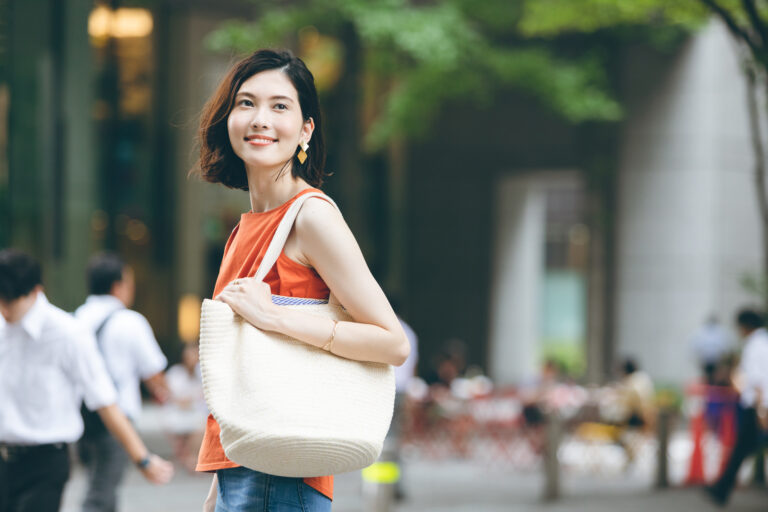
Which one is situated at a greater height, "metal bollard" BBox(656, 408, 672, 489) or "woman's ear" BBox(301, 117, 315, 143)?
"woman's ear" BBox(301, 117, 315, 143)

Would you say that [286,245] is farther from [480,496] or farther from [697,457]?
[697,457]

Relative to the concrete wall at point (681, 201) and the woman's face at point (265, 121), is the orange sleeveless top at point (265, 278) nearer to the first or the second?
the woman's face at point (265, 121)

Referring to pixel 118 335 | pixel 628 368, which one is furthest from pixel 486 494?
pixel 118 335

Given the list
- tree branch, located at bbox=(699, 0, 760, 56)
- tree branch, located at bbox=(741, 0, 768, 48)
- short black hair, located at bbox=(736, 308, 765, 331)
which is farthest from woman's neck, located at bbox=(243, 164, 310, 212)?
short black hair, located at bbox=(736, 308, 765, 331)

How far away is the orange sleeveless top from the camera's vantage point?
2.51 meters

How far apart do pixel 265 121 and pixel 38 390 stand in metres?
2.36

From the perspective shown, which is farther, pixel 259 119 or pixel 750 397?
pixel 750 397

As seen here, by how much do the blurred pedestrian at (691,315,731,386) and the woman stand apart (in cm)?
1865

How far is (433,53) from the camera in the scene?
16641 mm

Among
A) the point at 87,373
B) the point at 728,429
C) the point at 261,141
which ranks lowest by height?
the point at 728,429

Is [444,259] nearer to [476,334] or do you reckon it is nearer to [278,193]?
[476,334]

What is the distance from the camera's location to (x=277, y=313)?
2371 mm

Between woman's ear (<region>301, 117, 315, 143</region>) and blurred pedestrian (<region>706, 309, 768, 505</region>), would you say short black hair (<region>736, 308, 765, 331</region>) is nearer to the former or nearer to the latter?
blurred pedestrian (<region>706, 309, 768, 505</region>)

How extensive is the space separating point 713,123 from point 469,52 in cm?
652
